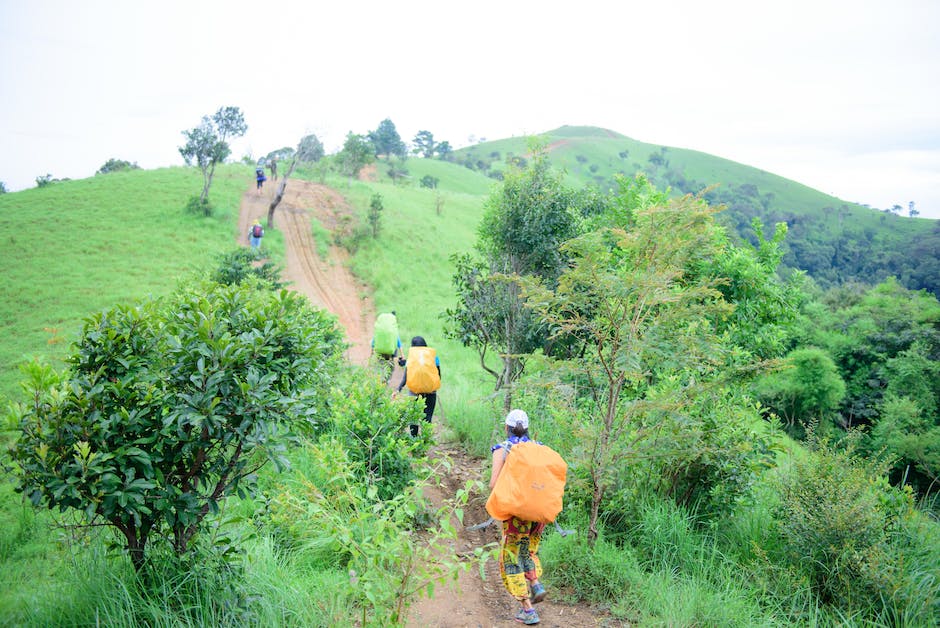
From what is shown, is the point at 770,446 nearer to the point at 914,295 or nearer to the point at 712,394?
the point at 712,394

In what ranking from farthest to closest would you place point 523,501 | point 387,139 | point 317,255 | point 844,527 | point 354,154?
point 387,139, point 354,154, point 317,255, point 844,527, point 523,501

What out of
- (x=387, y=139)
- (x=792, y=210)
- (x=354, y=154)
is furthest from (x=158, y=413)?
(x=792, y=210)

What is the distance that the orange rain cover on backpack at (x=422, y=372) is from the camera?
7.29m

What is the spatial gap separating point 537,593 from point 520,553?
0.33 metres

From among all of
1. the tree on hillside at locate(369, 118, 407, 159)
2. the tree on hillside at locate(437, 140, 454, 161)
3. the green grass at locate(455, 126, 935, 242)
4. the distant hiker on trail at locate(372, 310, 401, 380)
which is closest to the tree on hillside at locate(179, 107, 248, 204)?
the distant hiker on trail at locate(372, 310, 401, 380)

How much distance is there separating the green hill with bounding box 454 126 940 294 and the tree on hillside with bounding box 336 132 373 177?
79.3 feet

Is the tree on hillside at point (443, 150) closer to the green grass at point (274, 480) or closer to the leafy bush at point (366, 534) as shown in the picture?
the green grass at point (274, 480)

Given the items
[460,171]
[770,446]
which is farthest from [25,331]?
[460,171]

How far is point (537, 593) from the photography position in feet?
13.8

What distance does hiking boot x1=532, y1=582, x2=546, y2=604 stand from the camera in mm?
4184

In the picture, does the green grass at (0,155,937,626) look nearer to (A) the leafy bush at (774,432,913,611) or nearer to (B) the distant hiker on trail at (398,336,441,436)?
(A) the leafy bush at (774,432,913,611)

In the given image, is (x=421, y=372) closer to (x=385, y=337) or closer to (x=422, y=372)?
(x=422, y=372)

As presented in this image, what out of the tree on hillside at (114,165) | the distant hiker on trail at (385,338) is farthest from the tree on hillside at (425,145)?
the distant hiker on trail at (385,338)

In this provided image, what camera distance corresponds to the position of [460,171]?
76.9 m
